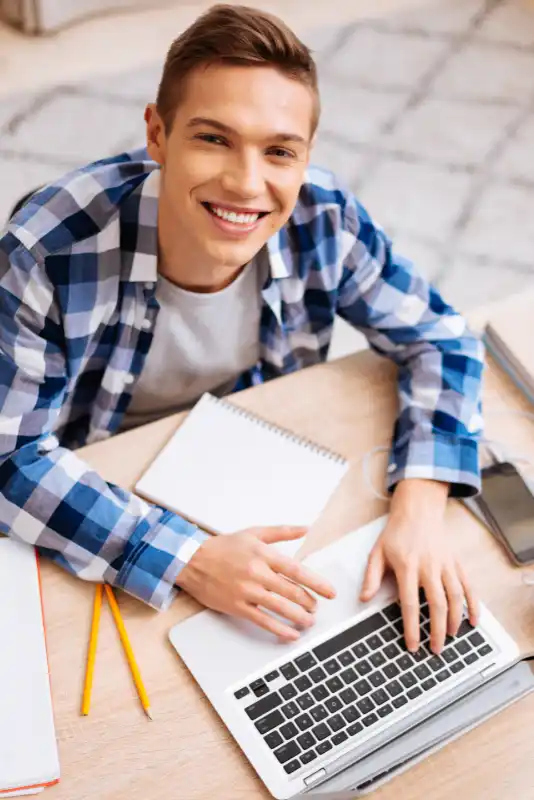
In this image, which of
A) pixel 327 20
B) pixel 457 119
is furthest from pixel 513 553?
pixel 327 20

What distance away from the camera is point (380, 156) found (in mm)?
2598

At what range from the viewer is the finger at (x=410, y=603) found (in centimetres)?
95

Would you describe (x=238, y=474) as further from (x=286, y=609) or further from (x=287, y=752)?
(x=287, y=752)

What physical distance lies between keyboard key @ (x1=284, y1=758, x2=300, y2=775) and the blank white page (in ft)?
0.72

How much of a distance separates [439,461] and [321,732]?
0.38 meters

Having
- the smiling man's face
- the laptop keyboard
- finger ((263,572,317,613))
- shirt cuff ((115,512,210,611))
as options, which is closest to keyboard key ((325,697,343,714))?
the laptop keyboard

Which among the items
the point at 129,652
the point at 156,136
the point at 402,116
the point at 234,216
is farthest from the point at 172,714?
the point at 402,116

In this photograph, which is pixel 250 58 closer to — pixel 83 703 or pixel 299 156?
pixel 299 156

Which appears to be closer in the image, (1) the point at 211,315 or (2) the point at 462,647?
(2) the point at 462,647

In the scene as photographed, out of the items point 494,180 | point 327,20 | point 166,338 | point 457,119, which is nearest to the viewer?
point 166,338

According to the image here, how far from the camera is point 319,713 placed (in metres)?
0.90

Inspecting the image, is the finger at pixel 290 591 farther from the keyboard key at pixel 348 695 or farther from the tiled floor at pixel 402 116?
the tiled floor at pixel 402 116

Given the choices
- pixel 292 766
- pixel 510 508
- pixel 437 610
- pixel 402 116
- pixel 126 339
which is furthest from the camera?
pixel 402 116

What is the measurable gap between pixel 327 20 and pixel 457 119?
66 cm
